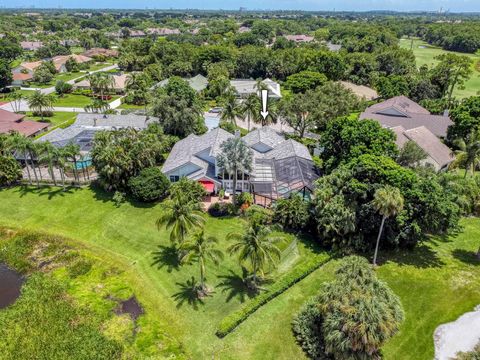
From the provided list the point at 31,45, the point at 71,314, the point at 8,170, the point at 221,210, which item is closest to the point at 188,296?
the point at 71,314

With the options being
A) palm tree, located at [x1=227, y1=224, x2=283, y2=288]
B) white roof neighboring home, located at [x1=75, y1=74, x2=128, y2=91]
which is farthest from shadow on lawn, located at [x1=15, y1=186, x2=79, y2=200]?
white roof neighboring home, located at [x1=75, y1=74, x2=128, y2=91]

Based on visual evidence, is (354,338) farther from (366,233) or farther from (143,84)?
(143,84)

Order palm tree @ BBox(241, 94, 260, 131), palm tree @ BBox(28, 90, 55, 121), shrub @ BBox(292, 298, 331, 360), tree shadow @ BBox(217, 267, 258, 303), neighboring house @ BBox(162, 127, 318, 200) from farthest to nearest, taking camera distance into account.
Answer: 1. palm tree @ BBox(28, 90, 55, 121)
2. palm tree @ BBox(241, 94, 260, 131)
3. neighboring house @ BBox(162, 127, 318, 200)
4. tree shadow @ BBox(217, 267, 258, 303)
5. shrub @ BBox(292, 298, 331, 360)

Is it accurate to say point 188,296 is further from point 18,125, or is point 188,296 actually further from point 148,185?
point 18,125

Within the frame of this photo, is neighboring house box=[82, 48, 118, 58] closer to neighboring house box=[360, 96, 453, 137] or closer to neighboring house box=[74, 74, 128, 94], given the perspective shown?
neighboring house box=[74, 74, 128, 94]

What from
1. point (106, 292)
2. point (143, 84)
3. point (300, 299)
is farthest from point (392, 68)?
point (106, 292)

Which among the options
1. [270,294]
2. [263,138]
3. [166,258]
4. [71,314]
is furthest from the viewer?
[263,138]
